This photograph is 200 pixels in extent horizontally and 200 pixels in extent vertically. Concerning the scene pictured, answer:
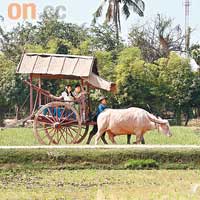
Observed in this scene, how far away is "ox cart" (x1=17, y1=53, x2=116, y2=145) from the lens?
656 inches

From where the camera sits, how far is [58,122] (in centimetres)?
1678

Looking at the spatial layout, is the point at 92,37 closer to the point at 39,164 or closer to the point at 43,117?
the point at 43,117

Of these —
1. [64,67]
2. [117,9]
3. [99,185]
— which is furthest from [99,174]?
[117,9]

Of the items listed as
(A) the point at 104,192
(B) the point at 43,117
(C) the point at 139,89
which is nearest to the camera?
(A) the point at 104,192

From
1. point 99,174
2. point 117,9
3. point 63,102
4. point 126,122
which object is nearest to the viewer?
point 99,174

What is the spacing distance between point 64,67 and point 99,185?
6662 mm

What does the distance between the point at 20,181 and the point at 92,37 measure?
93.1 ft

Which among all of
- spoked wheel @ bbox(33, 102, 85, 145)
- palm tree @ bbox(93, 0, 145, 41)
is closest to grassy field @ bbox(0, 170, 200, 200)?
spoked wheel @ bbox(33, 102, 85, 145)

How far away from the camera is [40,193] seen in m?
9.56

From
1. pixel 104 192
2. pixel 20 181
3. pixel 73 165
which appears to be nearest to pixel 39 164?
pixel 73 165

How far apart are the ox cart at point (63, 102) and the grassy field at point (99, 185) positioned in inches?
161

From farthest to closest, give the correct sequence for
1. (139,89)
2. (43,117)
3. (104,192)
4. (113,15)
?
(113,15) < (139,89) < (43,117) < (104,192)

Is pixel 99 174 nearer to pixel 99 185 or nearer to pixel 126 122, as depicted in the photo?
pixel 99 185

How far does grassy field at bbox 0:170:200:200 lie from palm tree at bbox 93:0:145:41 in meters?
25.5
